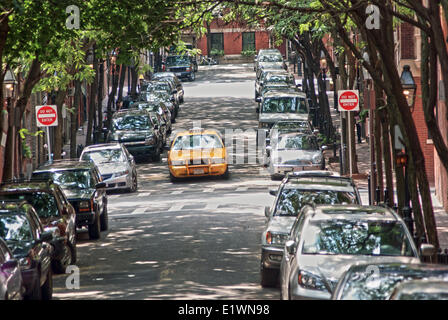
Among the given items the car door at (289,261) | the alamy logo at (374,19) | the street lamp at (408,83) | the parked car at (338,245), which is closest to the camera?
the parked car at (338,245)

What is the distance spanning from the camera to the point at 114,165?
31.0m

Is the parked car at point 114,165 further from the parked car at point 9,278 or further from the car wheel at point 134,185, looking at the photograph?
the parked car at point 9,278

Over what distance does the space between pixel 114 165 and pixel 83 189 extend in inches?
350

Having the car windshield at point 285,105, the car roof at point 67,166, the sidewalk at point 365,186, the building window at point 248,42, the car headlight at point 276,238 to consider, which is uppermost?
the building window at point 248,42

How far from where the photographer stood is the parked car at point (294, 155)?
32094 millimetres

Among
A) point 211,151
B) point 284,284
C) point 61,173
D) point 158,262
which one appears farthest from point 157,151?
point 284,284

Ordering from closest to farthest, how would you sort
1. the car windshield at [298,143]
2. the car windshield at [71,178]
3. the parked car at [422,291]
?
the parked car at [422,291] → the car windshield at [71,178] → the car windshield at [298,143]

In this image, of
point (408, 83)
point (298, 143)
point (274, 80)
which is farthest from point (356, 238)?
point (274, 80)

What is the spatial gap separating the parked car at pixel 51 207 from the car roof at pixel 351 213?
5.81 m

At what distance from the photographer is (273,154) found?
107 feet

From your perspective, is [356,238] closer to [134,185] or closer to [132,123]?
[134,185]

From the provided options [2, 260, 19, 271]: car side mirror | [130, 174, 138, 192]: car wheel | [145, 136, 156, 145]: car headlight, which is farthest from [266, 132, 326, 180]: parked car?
[2, 260, 19, 271]: car side mirror

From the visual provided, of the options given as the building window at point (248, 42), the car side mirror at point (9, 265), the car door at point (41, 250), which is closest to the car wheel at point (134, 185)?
the car door at point (41, 250)
